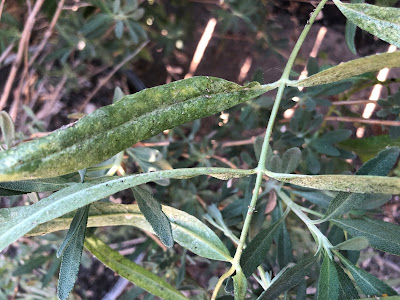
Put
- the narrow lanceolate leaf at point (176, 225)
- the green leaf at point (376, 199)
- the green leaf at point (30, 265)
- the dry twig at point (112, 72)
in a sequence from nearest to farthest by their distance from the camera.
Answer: the narrow lanceolate leaf at point (176, 225)
the green leaf at point (376, 199)
the green leaf at point (30, 265)
the dry twig at point (112, 72)

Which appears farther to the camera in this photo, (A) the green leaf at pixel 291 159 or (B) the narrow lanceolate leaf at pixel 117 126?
(A) the green leaf at pixel 291 159

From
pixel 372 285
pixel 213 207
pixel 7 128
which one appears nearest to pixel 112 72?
pixel 7 128

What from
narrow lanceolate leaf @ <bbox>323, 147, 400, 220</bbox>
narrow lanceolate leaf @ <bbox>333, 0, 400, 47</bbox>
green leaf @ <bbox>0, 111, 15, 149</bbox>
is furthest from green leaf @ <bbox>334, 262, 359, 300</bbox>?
green leaf @ <bbox>0, 111, 15, 149</bbox>

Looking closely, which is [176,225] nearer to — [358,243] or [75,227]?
[75,227]

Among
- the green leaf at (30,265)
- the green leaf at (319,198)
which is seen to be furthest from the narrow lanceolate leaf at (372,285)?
the green leaf at (30,265)

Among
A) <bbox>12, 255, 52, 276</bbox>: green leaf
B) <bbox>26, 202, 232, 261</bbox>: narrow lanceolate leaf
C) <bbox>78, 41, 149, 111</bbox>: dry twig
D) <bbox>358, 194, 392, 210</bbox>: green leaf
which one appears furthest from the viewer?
<bbox>78, 41, 149, 111</bbox>: dry twig

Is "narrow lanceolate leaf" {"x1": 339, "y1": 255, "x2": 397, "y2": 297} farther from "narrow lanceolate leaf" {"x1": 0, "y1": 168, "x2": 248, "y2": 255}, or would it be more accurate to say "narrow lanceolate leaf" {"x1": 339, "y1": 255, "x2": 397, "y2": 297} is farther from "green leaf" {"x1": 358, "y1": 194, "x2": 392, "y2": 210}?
"narrow lanceolate leaf" {"x1": 0, "y1": 168, "x2": 248, "y2": 255}

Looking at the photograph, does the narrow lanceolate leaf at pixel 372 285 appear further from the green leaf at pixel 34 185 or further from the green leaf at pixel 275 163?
the green leaf at pixel 34 185
